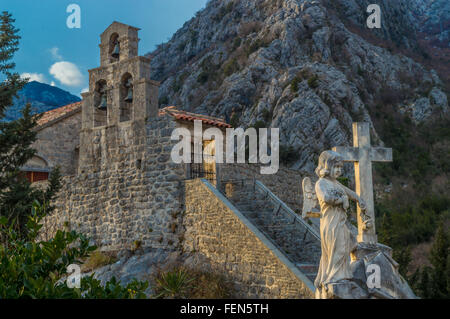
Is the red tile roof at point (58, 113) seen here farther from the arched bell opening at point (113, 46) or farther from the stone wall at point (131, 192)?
the arched bell opening at point (113, 46)

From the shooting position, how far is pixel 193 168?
13883 mm

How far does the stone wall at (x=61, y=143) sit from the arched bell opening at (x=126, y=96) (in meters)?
6.95

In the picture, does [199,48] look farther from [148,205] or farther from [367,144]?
[367,144]

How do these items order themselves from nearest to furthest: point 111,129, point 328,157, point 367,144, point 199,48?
point 328,157 → point 367,144 → point 111,129 → point 199,48

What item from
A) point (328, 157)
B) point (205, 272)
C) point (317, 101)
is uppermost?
point (317, 101)

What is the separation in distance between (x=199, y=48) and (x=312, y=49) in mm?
19148

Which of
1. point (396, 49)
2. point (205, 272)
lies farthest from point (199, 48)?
point (205, 272)

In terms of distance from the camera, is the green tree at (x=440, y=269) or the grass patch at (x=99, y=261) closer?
the green tree at (x=440, y=269)

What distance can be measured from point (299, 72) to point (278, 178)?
21.2 metres

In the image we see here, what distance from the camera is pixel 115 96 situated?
15414 millimetres

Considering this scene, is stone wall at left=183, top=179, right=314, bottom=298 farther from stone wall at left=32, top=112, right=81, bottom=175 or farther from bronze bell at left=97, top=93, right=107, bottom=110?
stone wall at left=32, top=112, right=81, bottom=175

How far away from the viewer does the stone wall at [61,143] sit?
2044cm

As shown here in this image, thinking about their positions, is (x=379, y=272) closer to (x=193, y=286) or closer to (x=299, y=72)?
(x=193, y=286)

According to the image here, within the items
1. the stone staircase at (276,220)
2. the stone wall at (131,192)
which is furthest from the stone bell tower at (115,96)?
the stone staircase at (276,220)
